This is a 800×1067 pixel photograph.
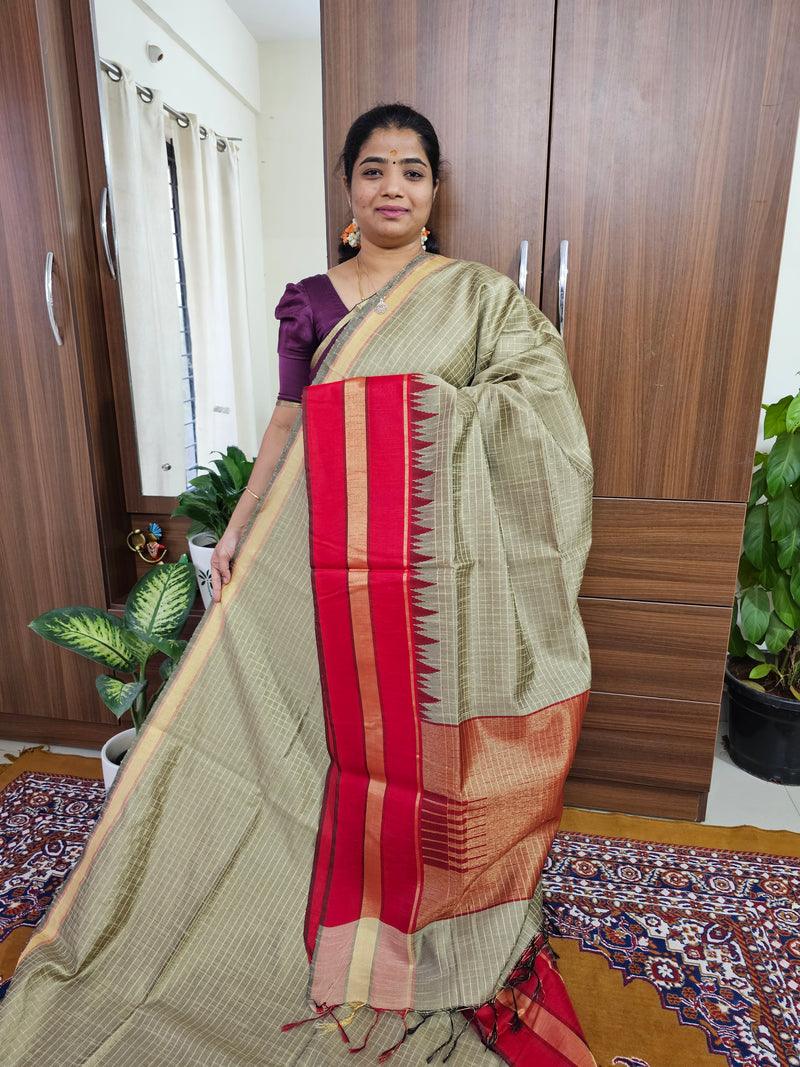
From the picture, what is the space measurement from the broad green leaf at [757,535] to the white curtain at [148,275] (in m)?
1.53

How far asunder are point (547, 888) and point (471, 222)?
1.44 metres

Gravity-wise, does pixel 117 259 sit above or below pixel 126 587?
above

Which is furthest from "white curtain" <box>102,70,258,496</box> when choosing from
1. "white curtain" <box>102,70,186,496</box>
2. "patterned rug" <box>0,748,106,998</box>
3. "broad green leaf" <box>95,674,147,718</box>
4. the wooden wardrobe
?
"patterned rug" <box>0,748,106,998</box>

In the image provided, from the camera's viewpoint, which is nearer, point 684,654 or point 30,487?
point 684,654

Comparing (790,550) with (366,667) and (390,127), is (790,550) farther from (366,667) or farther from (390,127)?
(390,127)

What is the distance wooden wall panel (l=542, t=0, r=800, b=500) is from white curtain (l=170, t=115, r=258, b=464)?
32.0 inches

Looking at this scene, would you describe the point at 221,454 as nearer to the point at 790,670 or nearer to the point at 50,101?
the point at 50,101

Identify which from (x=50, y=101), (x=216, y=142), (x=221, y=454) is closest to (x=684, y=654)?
(x=221, y=454)

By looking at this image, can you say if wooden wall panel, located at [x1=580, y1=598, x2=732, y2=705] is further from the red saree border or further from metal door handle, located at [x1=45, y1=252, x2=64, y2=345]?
metal door handle, located at [x1=45, y1=252, x2=64, y2=345]

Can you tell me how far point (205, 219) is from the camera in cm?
195

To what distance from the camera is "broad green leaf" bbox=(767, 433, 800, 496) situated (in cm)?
187

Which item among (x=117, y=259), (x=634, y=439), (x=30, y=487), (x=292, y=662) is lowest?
(x=292, y=662)

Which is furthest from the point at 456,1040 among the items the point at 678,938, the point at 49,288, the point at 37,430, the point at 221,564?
the point at 49,288

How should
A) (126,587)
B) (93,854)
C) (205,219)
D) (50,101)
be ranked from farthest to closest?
1. (126,587)
2. (205,219)
3. (50,101)
4. (93,854)
